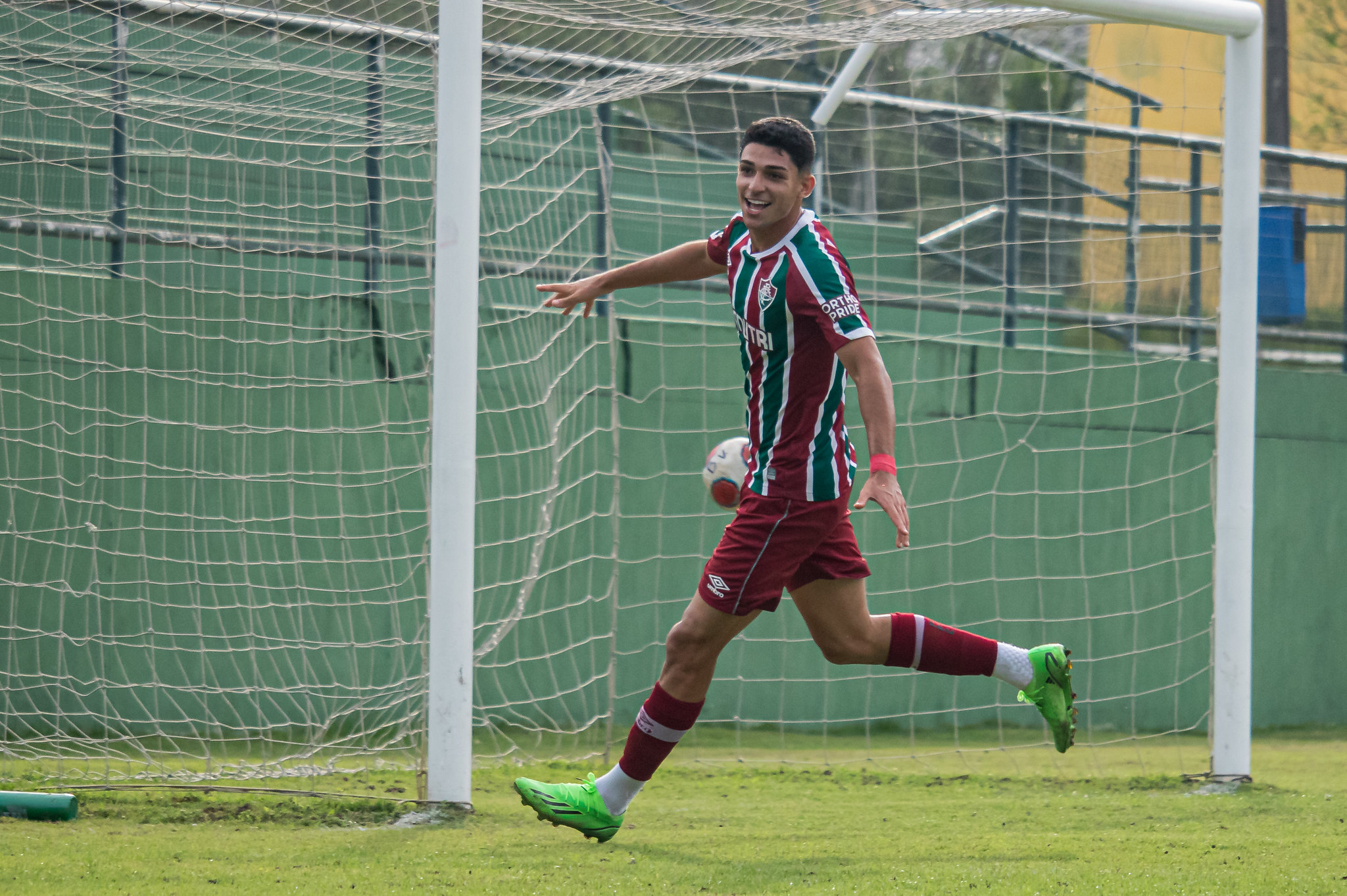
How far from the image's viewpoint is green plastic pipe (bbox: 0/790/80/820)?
3.78m

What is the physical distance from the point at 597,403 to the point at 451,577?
261 centimetres

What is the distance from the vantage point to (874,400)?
310cm

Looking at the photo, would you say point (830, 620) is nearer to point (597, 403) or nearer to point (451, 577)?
point (451, 577)

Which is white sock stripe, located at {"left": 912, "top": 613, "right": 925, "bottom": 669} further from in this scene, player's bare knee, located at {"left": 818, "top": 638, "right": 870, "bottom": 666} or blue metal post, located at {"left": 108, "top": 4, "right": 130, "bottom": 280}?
blue metal post, located at {"left": 108, "top": 4, "right": 130, "bottom": 280}

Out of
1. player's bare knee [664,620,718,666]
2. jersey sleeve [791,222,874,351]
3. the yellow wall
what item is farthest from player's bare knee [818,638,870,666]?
the yellow wall

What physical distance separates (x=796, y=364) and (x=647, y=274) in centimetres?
65

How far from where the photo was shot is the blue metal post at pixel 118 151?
5.05 meters

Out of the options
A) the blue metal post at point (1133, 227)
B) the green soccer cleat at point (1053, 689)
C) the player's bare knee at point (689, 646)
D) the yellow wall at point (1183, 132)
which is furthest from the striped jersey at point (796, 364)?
the blue metal post at point (1133, 227)

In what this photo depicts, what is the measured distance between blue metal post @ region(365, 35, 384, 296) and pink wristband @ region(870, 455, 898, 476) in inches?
107

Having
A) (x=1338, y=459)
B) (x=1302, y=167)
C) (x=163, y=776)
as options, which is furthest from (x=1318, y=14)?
(x=163, y=776)

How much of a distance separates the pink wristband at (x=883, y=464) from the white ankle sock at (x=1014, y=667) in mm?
861

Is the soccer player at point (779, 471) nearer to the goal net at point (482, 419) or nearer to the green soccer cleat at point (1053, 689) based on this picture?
the green soccer cleat at point (1053, 689)

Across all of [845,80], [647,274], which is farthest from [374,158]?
[647,274]

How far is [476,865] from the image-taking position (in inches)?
129
